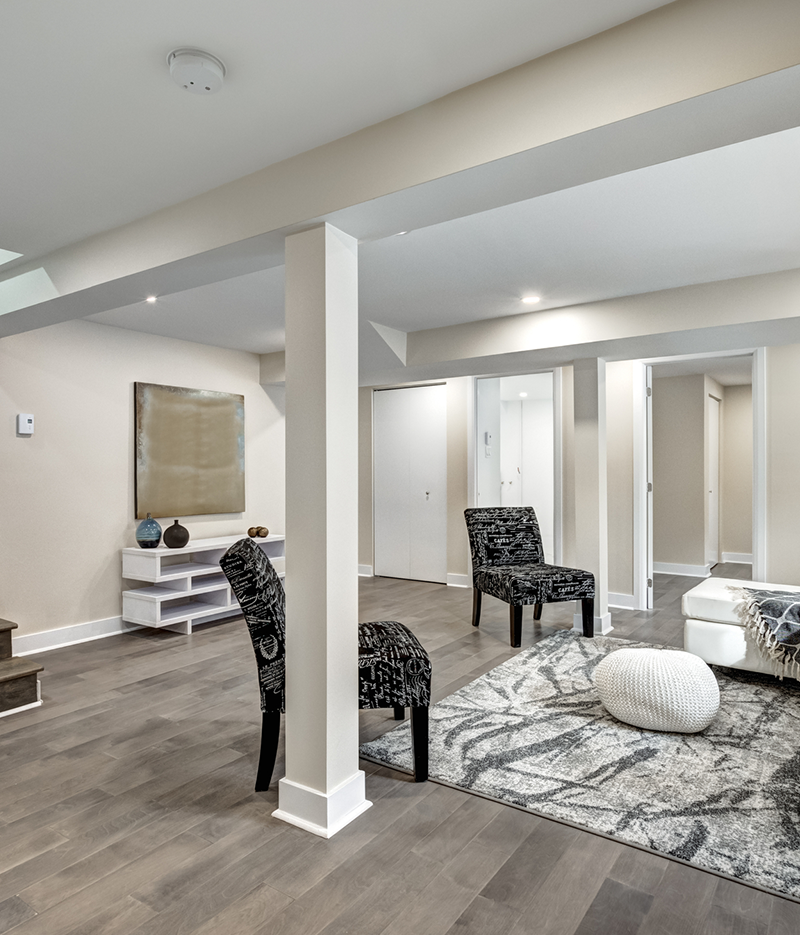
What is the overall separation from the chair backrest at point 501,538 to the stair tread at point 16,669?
10.2 feet

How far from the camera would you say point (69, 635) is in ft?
14.8

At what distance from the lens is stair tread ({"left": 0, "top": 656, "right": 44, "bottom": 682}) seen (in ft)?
10.6

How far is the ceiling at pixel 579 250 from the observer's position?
2516mm

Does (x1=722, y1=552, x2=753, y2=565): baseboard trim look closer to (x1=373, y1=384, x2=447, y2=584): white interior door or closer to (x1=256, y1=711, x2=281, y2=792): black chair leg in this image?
(x1=373, y1=384, x2=447, y2=584): white interior door

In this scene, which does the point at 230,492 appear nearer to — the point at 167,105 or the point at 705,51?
the point at 167,105

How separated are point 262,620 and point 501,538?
3.07m

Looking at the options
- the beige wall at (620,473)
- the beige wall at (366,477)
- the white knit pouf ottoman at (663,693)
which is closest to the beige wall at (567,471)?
the beige wall at (620,473)

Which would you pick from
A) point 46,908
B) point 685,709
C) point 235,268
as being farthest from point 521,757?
point 235,268

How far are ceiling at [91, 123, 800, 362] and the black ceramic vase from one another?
1595 millimetres

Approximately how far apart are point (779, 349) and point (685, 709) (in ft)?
10.9

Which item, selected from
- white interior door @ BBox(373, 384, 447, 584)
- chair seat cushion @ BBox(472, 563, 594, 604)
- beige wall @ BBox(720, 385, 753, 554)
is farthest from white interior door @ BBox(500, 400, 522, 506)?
chair seat cushion @ BBox(472, 563, 594, 604)

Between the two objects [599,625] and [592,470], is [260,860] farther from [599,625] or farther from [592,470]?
[592,470]

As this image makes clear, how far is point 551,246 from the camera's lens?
10.5ft

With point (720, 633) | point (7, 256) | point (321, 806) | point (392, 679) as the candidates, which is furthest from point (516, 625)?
point (7, 256)
